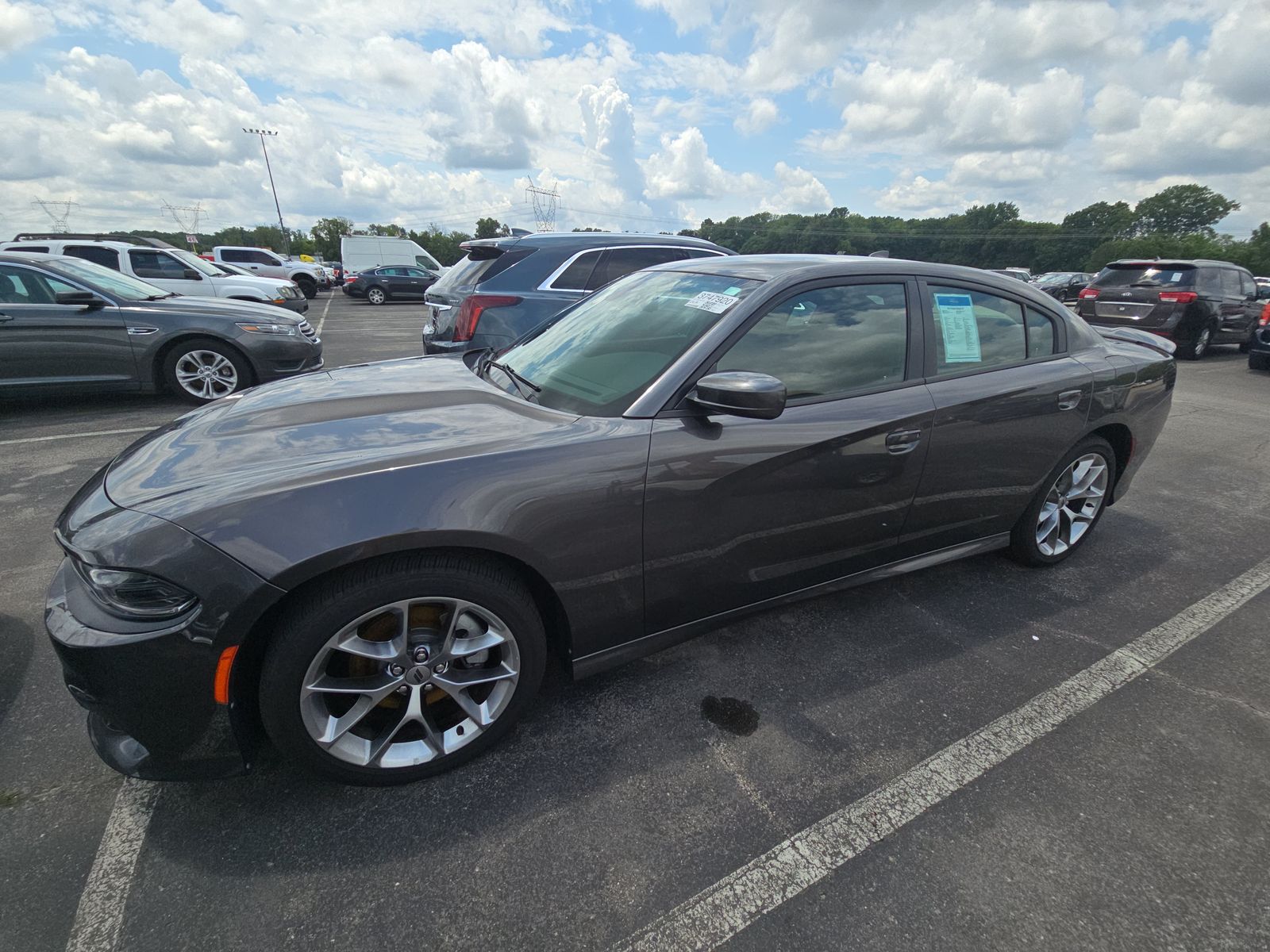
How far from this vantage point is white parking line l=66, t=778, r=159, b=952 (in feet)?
4.79

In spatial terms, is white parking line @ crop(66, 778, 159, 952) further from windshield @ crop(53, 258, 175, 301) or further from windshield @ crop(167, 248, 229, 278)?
windshield @ crop(167, 248, 229, 278)

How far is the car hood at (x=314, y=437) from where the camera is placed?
1.71m

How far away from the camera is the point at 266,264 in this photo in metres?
22.8

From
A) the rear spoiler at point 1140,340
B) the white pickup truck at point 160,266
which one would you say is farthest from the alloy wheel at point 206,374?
the rear spoiler at point 1140,340

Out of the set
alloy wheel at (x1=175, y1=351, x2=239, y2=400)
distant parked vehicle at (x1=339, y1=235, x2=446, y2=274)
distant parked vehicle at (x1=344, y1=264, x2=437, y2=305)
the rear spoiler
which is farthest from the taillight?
distant parked vehicle at (x1=339, y1=235, x2=446, y2=274)

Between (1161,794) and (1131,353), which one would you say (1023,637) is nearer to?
(1161,794)

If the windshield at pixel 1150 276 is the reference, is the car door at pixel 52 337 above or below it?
below

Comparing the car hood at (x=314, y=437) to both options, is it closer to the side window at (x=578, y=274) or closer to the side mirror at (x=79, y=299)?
the side window at (x=578, y=274)

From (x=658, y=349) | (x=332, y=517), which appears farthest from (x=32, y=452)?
(x=658, y=349)

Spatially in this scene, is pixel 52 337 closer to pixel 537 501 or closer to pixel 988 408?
pixel 537 501

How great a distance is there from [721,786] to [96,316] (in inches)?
270

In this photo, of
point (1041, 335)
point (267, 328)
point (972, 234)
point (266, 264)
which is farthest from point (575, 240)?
point (972, 234)

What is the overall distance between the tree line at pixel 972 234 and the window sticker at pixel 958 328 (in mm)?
61085

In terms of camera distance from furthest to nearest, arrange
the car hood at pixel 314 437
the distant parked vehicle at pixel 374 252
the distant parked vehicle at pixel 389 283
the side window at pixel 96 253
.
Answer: the distant parked vehicle at pixel 374 252 < the distant parked vehicle at pixel 389 283 < the side window at pixel 96 253 < the car hood at pixel 314 437
